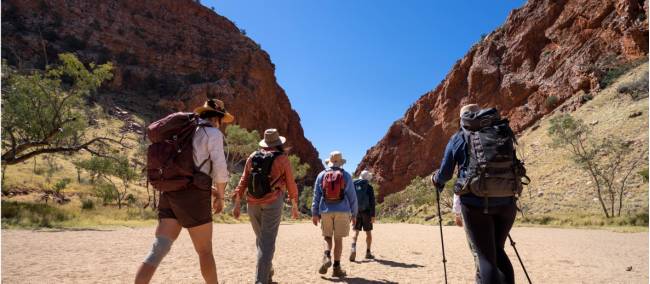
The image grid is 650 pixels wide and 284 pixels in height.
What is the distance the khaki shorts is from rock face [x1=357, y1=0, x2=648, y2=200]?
64.8 metres

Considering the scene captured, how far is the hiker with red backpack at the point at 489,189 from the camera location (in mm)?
3295

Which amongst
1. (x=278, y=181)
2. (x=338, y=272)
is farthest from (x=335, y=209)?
(x=278, y=181)

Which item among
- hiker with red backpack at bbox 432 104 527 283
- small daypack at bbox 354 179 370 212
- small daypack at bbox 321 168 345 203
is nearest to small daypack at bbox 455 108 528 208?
hiker with red backpack at bbox 432 104 527 283

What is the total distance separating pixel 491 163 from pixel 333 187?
9.48ft

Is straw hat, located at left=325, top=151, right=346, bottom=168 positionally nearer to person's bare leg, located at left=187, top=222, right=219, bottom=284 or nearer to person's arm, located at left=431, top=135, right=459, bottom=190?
person's arm, located at left=431, top=135, right=459, bottom=190

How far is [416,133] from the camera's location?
9825 cm

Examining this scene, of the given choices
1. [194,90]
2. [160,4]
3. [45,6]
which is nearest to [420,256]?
[194,90]

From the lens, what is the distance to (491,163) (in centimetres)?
330

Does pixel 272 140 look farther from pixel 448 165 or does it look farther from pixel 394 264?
pixel 394 264

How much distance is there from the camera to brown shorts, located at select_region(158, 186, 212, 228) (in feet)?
10.4

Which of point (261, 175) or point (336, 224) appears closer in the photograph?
point (261, 175)

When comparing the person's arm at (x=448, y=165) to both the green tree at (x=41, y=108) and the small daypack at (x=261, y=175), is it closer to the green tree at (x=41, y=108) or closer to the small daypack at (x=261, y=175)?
the small daypack at (x=261, y=175)

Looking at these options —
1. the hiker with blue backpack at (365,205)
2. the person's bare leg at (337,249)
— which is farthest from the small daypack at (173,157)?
the hiker with blue backpack at (365,205)

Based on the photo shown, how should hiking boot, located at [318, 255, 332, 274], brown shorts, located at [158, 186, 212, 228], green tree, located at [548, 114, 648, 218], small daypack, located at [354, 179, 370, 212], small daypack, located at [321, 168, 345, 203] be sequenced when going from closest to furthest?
brown shorts, located at [158, 186, 212, 228], hiking boot, located at [318, 255, 332, 274], small daypack, located at [321, 168, 345, 203], small daypack, located at [354, 179, 370, 212], green tree, located at [548, 114, 648, 218]
